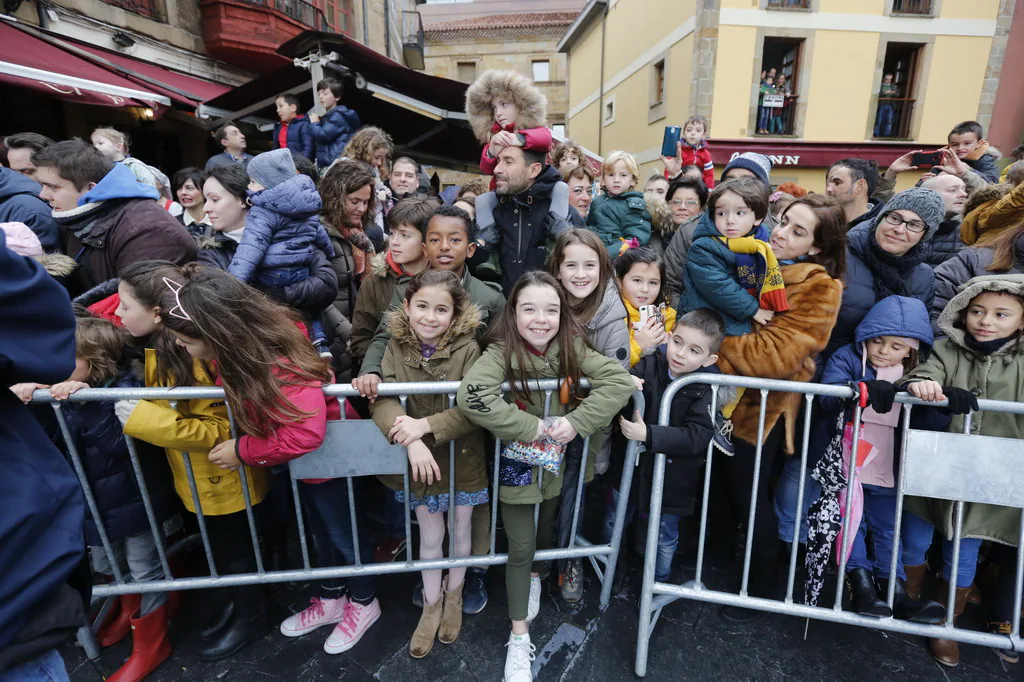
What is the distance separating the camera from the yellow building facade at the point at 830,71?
1348cm

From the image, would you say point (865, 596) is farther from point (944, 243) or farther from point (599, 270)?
point (944, 243)

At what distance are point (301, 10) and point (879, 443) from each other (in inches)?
554

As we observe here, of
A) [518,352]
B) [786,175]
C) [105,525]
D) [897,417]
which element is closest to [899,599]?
[897,417]

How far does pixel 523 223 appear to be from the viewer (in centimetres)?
321

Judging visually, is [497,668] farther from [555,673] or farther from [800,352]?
[800,352]

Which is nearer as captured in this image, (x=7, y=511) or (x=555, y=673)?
(x=7, y=511)

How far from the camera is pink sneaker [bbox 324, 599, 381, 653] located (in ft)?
7.81

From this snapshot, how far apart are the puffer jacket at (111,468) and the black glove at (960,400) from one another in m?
3.55

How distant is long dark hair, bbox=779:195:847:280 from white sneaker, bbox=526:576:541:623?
2.29 metres

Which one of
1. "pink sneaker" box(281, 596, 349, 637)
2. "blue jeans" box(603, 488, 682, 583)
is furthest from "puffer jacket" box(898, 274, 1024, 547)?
"pink sneaker" box(281, 596, 349, 637)

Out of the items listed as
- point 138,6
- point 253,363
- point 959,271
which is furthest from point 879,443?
point 138,6

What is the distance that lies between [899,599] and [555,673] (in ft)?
5.84

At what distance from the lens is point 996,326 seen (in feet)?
7.58

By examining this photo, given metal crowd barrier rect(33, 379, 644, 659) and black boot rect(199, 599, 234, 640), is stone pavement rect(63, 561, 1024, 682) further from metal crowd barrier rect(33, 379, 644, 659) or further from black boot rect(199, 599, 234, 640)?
metal crowd barrier rect(33, 379, 644, 659)
